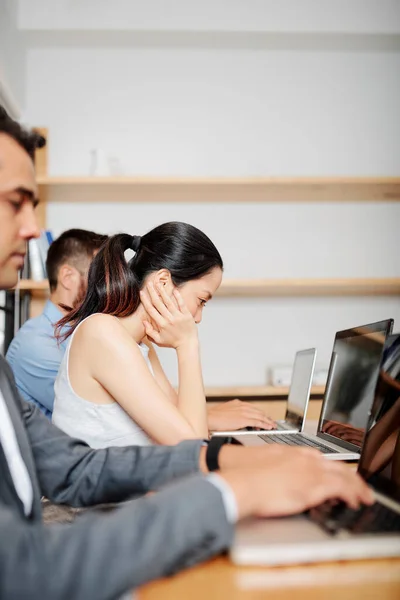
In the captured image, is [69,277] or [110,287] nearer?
[110,287]

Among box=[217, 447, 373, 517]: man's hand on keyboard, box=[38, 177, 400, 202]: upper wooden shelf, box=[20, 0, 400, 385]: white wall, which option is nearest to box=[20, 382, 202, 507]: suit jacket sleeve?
box=[217, 447, 373, 517]: man's hand on keyboard

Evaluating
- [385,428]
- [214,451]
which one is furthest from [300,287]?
[214,451]

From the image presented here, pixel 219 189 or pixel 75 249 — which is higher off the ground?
pixel 219 189

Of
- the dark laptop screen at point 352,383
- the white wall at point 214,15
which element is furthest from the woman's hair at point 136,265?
the white wall at point 214,15

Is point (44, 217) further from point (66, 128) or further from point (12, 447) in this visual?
point (12, 447)

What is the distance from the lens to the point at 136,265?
1.76 meters

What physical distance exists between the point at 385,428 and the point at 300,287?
2017mm

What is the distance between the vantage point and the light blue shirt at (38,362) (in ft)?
7.20

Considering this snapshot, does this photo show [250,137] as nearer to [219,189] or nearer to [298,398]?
[219,189]

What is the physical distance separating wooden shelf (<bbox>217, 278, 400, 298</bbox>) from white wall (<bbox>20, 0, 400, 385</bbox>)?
0.20 feet

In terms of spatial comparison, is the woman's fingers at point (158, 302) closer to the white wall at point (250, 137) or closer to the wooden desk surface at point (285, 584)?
the wooden desk surface at point (285, 584)

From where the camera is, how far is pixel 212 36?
3170 mm

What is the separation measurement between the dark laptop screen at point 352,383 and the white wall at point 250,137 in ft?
4.58

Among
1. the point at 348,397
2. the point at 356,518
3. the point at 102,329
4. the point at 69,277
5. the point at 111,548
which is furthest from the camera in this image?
the point at 69,277
